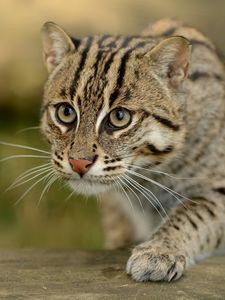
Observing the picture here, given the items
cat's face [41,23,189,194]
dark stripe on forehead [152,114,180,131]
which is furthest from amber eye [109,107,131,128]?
dark stripe on forehead [152,114,180,131]

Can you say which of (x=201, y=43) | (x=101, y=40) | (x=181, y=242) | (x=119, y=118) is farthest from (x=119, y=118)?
(x=201, y=43)

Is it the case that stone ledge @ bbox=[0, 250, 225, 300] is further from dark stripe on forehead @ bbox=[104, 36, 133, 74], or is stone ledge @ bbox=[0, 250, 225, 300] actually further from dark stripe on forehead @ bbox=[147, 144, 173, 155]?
dark stripe on forehead @ bbox=[104, 36, 133, 74]

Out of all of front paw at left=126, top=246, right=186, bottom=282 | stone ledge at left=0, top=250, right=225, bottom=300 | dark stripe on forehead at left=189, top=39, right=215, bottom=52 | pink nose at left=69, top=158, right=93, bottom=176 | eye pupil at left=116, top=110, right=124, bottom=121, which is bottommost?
stone ledge at left=0, top=250, right=225, bottom=300

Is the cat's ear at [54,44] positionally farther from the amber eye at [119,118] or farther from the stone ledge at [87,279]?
the stone ledge at [87,279]

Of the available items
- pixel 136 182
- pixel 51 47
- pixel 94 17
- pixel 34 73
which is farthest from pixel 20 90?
pixel 136 182

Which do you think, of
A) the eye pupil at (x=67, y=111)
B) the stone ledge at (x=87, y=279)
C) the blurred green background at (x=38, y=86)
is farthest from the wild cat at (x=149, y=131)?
the blurred green background at (x=38, y=86)

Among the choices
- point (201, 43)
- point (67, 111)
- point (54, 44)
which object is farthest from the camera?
point (201, 43)

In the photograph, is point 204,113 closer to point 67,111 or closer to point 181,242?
→ point 181,242
